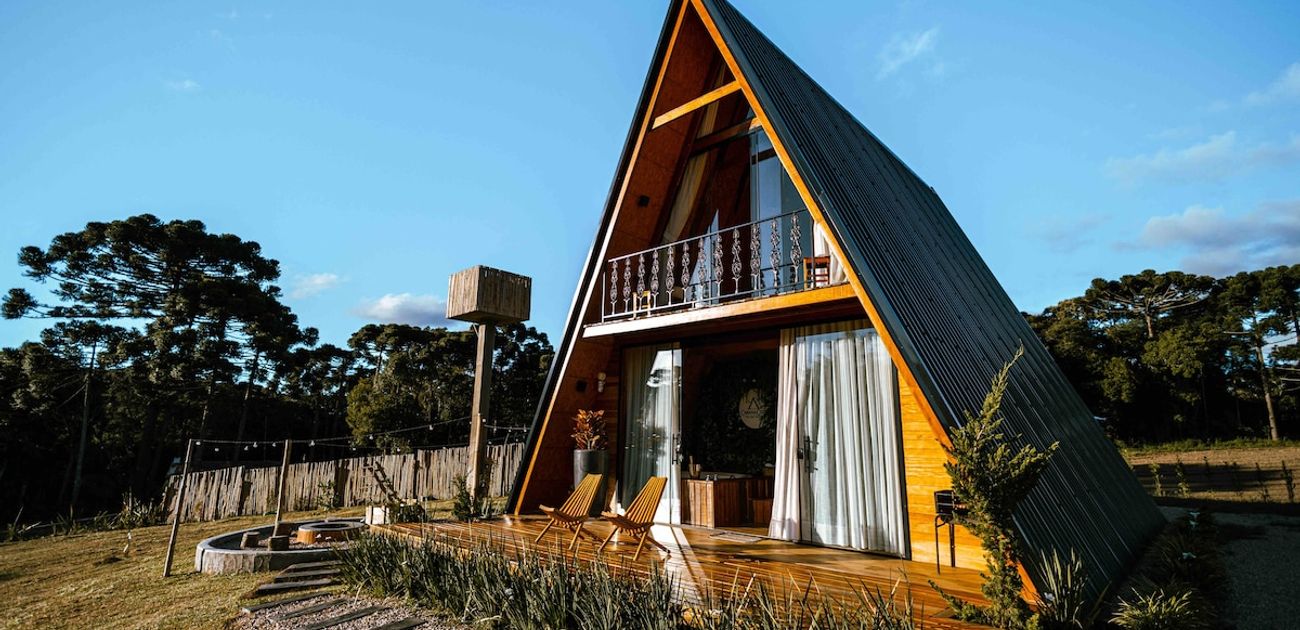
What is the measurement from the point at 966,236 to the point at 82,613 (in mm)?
14990

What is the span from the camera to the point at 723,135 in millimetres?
9508

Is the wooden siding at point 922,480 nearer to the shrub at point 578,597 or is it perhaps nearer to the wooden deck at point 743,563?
the wooden deck at point 743,563

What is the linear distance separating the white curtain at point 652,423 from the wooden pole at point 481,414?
2238 millimetres

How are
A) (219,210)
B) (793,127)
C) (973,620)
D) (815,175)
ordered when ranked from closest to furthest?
1. (973,620)
2. (815,175)
3. (793,127)
4. (219,210)

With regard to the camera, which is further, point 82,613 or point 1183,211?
point 1183,211

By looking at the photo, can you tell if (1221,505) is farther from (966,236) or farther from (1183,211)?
(1183,211)

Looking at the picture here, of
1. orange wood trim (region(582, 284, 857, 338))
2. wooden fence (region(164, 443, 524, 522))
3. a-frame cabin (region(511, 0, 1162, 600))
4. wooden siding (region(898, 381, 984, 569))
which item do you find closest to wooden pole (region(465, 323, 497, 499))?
a-frame cabin (region(511, 0, 1162, 600))

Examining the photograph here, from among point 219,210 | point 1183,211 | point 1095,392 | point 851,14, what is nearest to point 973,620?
point 851,14

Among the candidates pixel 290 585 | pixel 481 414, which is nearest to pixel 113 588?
pixel 290 585

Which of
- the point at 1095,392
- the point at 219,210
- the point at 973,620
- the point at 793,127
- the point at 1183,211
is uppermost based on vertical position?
the point at 1183,211

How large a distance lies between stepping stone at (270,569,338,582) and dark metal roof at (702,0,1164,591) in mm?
6728

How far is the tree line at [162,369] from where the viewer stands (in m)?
24.3

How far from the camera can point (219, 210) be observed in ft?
104

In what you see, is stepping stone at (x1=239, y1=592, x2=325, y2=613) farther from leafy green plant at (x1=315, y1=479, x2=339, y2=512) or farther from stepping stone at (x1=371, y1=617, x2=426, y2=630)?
leafy green plant at (x1=315, y1=479, x2=339, y2=512)
